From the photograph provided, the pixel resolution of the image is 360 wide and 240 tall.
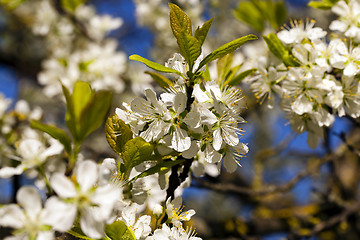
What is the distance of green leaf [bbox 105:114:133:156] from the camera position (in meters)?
0.87

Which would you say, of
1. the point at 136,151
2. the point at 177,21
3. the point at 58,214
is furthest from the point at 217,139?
Answer: the point at 58,214

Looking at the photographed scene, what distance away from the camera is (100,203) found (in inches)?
24.5

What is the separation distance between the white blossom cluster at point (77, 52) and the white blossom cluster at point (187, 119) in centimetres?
137

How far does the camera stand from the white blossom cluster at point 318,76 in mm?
1030

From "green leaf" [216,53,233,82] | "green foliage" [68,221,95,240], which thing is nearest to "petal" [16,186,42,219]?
"green foliage" [68,221,95,240]

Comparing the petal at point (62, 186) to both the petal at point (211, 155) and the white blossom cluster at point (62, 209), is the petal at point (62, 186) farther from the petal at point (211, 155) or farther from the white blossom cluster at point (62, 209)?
the petal at point (211, 155)

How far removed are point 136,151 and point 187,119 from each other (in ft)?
0.49

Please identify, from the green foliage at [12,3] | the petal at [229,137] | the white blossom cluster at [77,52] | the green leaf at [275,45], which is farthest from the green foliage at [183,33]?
the green foliage at [12,3]

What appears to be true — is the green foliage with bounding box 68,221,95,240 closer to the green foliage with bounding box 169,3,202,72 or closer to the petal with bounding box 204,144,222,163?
the petal with bounding box 204,144,222,163

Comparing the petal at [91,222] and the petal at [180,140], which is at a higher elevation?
the petal at [180,140]

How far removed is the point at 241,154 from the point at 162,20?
7.75 feet

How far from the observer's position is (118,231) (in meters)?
0.77

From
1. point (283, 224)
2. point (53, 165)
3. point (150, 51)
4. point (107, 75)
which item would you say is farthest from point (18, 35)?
point (283, 224)

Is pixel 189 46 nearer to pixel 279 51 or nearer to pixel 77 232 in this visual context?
pixel 279 51
